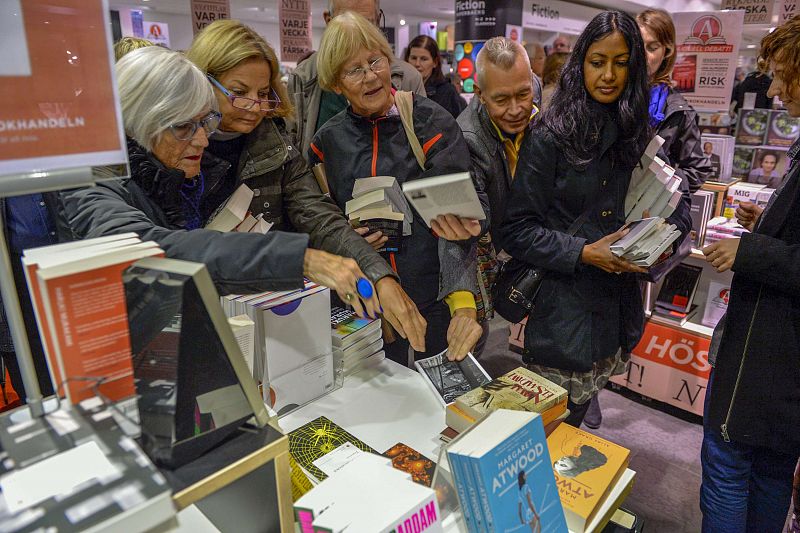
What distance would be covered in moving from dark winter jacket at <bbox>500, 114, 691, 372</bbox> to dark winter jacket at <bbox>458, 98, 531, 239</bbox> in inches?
5.4

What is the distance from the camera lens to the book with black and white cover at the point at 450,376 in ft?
5.04

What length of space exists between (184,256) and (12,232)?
1.02 meters

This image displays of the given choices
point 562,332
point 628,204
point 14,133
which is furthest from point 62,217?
point 628,204

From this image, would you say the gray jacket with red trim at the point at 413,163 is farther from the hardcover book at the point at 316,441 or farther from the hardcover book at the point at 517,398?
the hardcover book at the point at 316,441

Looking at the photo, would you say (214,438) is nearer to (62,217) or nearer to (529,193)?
(62,217)

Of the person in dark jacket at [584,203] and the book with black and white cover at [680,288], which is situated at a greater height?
the person in dark jacket at [584,203]

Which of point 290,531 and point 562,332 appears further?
point 562,332

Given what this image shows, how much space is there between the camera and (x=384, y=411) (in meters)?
1.54

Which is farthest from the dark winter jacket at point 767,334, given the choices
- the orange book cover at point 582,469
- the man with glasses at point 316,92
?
the man with glasses at point 316,92

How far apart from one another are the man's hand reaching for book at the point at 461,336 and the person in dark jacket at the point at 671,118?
155 centimetres

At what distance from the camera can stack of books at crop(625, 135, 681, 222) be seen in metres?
1.87

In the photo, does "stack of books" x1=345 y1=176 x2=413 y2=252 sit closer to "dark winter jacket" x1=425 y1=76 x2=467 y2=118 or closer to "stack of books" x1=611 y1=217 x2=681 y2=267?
"stack of books" x1=611 y1=217 x2=681 y2=267

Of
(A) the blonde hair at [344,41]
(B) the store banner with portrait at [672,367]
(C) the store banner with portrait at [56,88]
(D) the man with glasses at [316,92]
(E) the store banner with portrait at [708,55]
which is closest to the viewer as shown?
(C) the store banner with portrait at [56,88]

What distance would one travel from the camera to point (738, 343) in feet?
5.46
